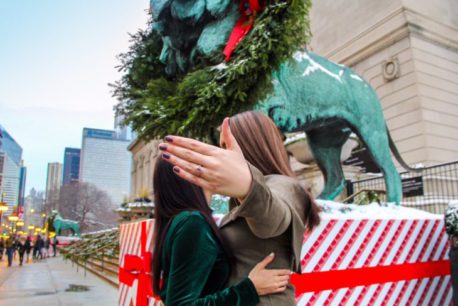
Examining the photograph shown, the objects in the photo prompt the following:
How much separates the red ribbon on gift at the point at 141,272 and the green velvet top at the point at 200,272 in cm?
136

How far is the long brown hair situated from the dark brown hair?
0.31 m

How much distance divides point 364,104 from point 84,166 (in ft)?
518

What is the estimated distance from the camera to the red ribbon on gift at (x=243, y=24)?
364 centimetres

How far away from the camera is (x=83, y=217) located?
173ft

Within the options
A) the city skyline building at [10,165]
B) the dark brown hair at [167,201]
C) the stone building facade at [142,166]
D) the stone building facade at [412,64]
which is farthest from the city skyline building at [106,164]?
the dark brown hair at [167,201]

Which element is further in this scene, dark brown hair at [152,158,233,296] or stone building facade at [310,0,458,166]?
stone building facade at [310,0,458,166]

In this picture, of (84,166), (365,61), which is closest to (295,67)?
(365,61)

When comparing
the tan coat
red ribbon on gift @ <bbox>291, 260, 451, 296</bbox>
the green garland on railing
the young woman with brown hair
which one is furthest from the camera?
the green garland on railing

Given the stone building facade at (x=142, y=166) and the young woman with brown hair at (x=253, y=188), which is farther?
the stone building facade at (x=142, y=166)

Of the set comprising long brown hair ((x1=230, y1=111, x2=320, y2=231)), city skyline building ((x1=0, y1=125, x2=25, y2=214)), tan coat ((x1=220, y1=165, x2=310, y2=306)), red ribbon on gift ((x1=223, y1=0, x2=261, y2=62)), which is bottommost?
tan coat ((x1=220, y1=165, x2=310, y2=306))

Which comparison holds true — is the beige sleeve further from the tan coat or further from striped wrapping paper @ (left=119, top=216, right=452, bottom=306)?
striped wrapping paper @ (left=119, top=216, right=452, bottom=306)

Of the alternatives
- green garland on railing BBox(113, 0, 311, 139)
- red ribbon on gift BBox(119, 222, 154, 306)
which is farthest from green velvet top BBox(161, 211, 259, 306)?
green garland on railing BBox(113, 0, 311, 139)

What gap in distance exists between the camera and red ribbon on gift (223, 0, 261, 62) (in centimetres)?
364

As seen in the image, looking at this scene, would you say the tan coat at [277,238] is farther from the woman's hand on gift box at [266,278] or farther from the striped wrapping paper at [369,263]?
the striped wrapping paper at [369,263]
